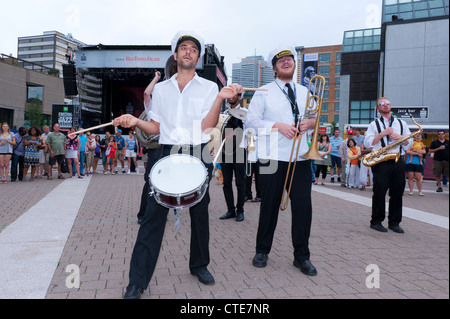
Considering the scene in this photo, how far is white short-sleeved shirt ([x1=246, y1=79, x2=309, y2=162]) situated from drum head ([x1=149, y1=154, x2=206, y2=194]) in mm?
972

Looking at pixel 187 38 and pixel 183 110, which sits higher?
pixel 187 38

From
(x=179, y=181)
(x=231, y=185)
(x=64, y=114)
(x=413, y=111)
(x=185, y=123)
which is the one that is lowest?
(x=231, y=185)

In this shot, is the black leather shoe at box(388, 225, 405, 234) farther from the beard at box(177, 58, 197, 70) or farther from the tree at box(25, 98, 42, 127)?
the tree at box(25, 98, 42, 127)

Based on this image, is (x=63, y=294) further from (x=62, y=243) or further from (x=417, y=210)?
(x=417, y=210)

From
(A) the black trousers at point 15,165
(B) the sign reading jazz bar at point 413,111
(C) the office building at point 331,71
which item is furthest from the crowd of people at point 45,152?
(C) the office building at point 331,71

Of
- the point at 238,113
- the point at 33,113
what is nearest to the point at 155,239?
the point at 238,113

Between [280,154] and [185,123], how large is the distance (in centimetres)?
108

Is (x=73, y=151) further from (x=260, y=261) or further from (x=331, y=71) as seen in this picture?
(x=331, y=71)

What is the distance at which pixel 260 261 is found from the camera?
3.82 meters

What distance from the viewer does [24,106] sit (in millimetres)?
42594

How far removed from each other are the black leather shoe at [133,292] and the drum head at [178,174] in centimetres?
78

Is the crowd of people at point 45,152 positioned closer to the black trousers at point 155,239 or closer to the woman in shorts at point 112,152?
the woman in shorts at point 112,152

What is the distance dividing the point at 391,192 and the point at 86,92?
28.5 metres
